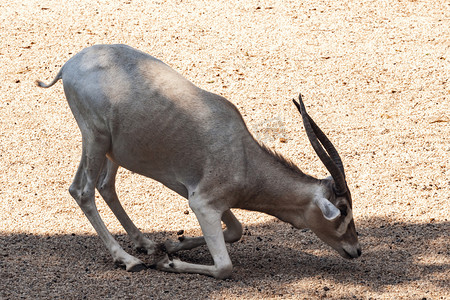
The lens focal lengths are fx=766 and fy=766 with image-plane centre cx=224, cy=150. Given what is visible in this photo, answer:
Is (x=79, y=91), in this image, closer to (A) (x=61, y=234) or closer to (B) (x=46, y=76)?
(A) (x=61, y=234)

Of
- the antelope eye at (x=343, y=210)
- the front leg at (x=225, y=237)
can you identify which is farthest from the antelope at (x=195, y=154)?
the front leg at (x=225, y=237)

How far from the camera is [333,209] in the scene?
557 cm


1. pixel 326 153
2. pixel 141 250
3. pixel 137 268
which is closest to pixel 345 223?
pixel 326 153

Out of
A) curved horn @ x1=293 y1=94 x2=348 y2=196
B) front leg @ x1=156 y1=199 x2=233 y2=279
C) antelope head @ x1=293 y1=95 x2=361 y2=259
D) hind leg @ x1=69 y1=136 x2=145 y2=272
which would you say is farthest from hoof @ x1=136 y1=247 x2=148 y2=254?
curved horn @ x1=293 y1=94 x2=348 y2=196

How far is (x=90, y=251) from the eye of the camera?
21.0 feet

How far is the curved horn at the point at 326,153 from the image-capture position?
548cm

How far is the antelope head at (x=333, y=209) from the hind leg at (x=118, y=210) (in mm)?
1409

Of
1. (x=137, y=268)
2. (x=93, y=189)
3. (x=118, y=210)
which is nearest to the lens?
(x=137, y=268)

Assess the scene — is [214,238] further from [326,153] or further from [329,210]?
[326,153]

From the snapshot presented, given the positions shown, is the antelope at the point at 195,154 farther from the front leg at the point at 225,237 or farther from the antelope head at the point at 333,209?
the front leg at the point at 225,237

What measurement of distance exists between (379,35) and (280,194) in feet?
19.5

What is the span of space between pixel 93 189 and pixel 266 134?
313cm

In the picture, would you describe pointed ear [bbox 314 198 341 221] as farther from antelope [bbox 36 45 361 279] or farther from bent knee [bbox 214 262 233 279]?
bent knee [bbox 214 262 233 279]

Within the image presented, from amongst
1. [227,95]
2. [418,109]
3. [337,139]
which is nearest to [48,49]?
[227,95]
